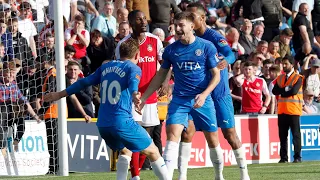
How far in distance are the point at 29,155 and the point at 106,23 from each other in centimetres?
493

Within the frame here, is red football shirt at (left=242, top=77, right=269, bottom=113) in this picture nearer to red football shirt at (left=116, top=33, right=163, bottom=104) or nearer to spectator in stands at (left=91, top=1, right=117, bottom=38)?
spectator in stands at (left=91, top=1, right=117, bottom=38)

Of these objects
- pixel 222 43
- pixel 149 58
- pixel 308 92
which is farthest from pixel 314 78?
pixel 222 43

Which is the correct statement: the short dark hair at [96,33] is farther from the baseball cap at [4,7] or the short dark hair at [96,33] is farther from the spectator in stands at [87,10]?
the baseball cap at [4,7]

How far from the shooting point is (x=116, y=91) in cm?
1041

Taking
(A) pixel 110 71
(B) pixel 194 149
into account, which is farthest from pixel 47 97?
(B) pixel 194 149

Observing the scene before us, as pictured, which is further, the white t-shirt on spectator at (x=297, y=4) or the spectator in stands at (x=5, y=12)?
the white t-shirt on spectator at (x=297, y=4)

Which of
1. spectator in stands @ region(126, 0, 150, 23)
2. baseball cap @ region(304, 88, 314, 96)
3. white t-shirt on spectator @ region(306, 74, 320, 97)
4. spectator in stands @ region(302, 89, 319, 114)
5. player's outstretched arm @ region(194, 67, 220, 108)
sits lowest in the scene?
spectator in stands @ region(302, 89, 319, 114)

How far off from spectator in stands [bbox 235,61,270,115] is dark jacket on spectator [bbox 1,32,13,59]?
5.12m

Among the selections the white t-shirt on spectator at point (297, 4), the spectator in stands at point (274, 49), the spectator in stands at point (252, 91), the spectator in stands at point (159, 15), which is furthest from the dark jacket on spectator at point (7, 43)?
the white t-shirt on spectator at point (297, 4)

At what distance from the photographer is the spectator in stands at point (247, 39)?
22.0 m

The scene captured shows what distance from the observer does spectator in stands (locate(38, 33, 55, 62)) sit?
16.3 meters

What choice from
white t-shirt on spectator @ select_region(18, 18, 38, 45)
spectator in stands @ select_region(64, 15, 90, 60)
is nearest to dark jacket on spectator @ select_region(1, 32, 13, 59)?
white t-shirt on spectator @ select_region(18, 18, 38, 45)

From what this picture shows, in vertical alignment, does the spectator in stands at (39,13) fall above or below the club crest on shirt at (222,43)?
above

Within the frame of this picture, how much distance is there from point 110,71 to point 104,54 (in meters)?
8.47
